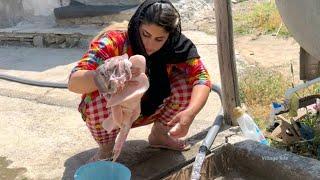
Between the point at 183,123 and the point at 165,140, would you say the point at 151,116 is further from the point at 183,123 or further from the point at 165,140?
the point at 183,123

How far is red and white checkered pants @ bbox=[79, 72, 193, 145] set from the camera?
8.59 ft

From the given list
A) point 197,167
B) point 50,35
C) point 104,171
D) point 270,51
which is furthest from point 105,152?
point 50,35

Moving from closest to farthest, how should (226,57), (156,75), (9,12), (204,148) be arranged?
(204,148)
(156,75)
(226,57)
(9,12)

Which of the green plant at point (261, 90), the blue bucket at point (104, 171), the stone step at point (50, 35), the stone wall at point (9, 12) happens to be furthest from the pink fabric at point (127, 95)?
the stone wall at point (9, 12)

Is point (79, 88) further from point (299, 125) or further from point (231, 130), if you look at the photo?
point (299, 125)

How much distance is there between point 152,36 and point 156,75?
0.37 m

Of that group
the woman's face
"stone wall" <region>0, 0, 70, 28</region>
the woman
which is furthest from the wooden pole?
"stone wall" <region>0, 0, 70, 28</region>

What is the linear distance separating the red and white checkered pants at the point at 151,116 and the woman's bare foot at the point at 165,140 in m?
0.06

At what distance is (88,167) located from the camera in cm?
222

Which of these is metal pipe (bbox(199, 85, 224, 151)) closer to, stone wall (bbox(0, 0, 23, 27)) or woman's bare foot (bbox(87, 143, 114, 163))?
woman's bare foot (bbox(87, 143, 114, 163))

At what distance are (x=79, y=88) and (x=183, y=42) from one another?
2.19 ft

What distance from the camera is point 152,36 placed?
2.39 meters

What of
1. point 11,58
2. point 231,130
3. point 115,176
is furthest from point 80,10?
point 115,176

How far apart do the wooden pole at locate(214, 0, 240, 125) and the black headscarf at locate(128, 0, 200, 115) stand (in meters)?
0.40
